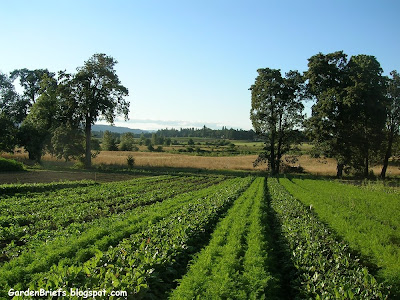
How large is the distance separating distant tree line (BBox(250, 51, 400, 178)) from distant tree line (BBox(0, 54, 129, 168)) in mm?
22847

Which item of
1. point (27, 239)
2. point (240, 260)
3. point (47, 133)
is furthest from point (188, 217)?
point (47, 133)

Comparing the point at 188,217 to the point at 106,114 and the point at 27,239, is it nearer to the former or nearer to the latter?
the point at 27,239

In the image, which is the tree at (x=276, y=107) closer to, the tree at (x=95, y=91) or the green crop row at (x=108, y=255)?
the tree at (x=95, y=91)

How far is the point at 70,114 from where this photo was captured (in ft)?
147

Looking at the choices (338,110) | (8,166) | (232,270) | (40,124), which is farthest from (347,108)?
(40,124)

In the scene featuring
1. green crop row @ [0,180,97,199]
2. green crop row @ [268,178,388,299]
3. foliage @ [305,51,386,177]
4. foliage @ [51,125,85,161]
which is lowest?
green crop row @ [0,180,97,199]

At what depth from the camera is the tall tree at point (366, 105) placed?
40.0m

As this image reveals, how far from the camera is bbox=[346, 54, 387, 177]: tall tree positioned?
39969mm

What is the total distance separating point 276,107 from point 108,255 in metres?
43.3

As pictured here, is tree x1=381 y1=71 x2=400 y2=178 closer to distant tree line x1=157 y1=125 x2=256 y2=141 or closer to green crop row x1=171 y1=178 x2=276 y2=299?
green crop row x1=171 y1=178 x2=276 y2=299

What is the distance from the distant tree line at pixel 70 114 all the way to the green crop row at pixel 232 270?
122 ft

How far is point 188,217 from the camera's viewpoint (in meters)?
12.6

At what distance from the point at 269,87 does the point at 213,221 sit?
37.6 metres

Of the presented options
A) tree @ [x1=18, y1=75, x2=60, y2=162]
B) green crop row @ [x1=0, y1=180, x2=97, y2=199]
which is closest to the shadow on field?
green crop row @ [x1=0, y1=180, x2=97, y2=199]
